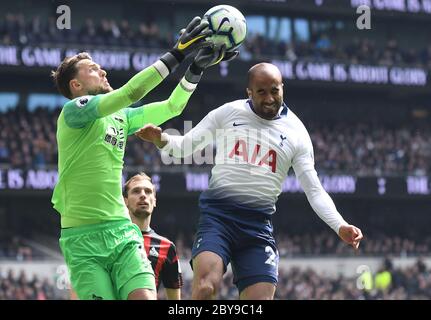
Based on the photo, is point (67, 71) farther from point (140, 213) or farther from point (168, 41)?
point (168, 41)

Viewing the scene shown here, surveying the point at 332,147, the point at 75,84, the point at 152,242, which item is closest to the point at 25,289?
the point at 332,147

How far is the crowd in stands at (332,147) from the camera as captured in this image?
3038 centimetres

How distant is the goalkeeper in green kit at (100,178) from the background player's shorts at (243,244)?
611 millimetres

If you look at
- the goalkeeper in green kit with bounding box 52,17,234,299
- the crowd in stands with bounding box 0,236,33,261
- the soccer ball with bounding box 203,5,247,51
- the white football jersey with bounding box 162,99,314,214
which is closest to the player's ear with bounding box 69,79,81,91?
the goalkeeper in green kit with bounding box 52,17,234,299

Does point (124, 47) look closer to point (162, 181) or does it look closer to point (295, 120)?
point (162, 181)

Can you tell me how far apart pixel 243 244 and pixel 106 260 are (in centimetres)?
116

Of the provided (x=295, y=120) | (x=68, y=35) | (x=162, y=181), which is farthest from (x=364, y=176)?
(x=295, y=120)

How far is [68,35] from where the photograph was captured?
3167 centimetres

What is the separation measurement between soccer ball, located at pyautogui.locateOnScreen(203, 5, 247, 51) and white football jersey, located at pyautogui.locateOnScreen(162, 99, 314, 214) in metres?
0.53

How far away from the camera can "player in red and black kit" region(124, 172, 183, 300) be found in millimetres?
9930

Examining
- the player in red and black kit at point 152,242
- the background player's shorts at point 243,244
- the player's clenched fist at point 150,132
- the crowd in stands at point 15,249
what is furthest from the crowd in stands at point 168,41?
the background player's shorts at point 243,244

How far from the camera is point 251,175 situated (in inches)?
336
